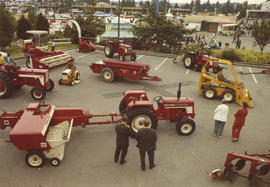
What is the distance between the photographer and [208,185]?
551 centimetres

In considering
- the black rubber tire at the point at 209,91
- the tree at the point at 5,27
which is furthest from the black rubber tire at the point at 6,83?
the tree at the point at 5,27

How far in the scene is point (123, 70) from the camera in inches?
465

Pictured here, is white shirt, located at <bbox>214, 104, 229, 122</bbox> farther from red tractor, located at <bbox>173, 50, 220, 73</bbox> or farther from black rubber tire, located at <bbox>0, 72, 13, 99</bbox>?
red tractor, located at <bbox>173, 50, 220, 73</bbox>

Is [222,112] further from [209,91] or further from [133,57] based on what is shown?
[133,57]

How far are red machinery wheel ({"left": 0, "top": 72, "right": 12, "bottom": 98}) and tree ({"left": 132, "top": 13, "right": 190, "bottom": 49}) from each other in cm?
1367

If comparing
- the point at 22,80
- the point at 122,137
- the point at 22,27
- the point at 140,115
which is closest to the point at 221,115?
the point at 140,115

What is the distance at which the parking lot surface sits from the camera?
553 cm

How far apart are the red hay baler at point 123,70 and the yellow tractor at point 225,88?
7.95ft

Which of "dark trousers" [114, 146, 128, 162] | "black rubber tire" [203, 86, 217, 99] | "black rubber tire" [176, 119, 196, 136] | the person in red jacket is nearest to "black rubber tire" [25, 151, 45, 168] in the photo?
"dark trousers" [114, 146, 128, 162]

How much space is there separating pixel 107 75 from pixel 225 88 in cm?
569

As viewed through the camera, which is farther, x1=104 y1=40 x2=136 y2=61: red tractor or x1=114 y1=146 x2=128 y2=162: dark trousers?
x1=104 y1=40 x2=136 y2=61: red tractor

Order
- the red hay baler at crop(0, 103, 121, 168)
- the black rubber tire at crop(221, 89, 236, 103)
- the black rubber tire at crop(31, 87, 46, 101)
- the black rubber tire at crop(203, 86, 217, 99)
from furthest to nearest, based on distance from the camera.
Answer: the black rubber tire at crop(203, 86, 217, 99) < the black rubber tire at crop(221, 89, 236, 103) < the black rubber tire at crop(31, 87, 46, 101) < the red hay baler at crop(0, 103, 121, 168)

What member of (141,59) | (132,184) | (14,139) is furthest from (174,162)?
(141,59)

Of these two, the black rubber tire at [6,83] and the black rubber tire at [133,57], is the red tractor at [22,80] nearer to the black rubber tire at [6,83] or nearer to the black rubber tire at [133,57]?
the black rubber tire at [6,83]
